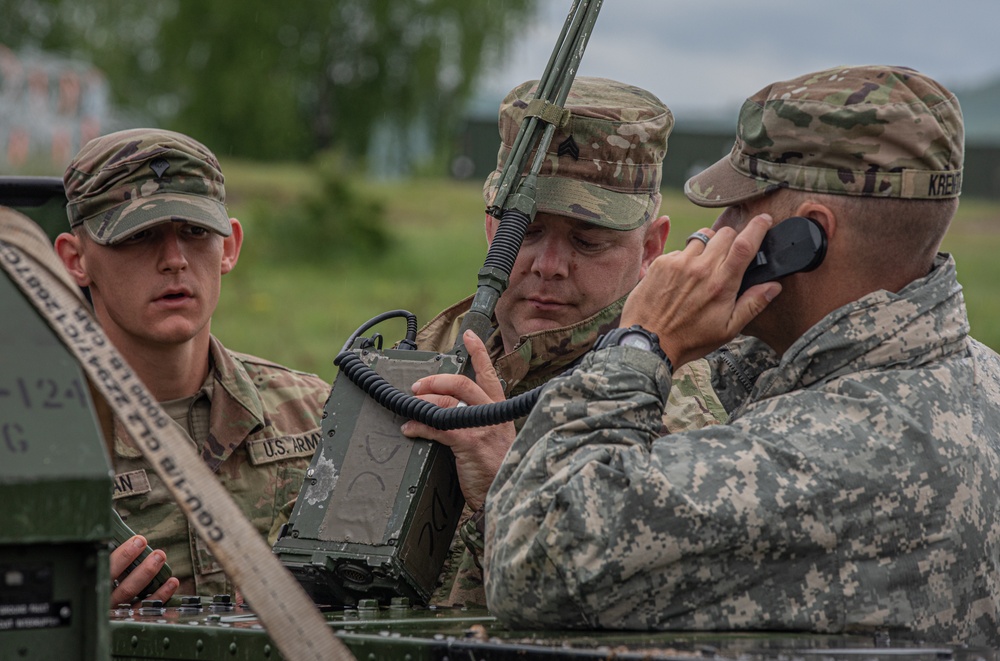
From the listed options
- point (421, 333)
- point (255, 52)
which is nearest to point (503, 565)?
point (421, 333)

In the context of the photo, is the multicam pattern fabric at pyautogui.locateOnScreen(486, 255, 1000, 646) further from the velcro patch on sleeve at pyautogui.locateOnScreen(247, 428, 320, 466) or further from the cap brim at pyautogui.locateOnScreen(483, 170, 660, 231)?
the velcro patch on sleeve at pyautogui.locateOnScreen(247, 428, 320, 466)

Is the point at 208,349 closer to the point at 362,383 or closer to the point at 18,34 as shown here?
the point at 362,383

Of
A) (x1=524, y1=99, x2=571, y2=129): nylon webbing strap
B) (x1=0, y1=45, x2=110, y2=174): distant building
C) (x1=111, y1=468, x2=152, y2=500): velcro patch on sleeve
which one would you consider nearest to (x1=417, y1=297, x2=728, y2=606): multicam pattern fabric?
(x1=524, y1=99, x2=571, y2=129): nylon webbing strap

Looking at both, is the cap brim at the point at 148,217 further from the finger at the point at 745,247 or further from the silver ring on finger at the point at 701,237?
the finger at the point at 745,247

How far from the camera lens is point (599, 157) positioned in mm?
4172

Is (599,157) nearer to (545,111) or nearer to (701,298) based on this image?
(545,111)

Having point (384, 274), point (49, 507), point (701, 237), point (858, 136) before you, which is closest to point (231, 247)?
point (701, 237)

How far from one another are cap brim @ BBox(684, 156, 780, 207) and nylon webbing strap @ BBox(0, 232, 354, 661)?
4.37 ft

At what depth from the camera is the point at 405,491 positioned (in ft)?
10.7

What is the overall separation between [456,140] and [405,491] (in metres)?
33.3

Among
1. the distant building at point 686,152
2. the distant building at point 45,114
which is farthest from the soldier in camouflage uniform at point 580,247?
the distant building at point 686,152

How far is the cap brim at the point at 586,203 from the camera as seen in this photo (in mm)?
4062

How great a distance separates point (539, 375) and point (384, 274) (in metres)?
16.5

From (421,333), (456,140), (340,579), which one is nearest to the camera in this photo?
(340,579)
